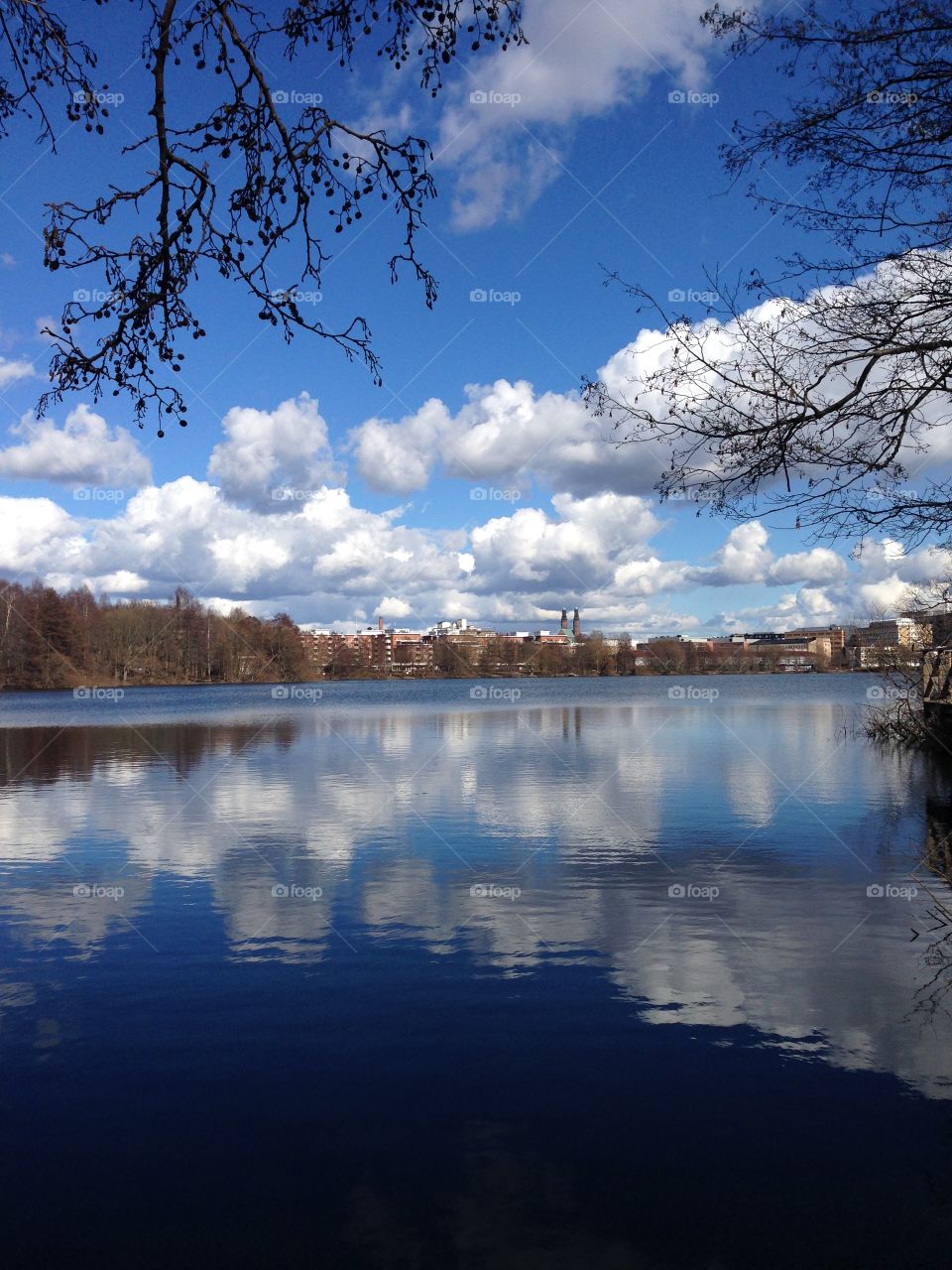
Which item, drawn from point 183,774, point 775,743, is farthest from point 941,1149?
point 775,743

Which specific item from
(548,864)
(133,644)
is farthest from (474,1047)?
(133,644)

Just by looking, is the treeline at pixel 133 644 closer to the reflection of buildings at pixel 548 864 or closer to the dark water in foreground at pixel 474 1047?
the reflection of buildings at pixel 548 864

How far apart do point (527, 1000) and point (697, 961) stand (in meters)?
Result: 1.85

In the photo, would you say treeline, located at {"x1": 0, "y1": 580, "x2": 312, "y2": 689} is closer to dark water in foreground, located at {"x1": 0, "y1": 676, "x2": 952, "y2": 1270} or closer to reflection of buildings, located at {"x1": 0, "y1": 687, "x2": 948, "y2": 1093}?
reflection of buildings, located at {"x1": 0, "y1": 687, "x2": 948, "y2": 1093}

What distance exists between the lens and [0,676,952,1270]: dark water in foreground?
197 inches

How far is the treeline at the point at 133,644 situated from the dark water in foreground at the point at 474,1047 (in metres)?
101

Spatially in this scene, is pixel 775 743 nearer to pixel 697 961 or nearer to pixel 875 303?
pixel 697 961

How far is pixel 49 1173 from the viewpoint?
5.43 m

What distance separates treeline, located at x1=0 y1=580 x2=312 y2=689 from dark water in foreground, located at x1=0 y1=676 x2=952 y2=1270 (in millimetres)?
100972

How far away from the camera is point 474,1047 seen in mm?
7016

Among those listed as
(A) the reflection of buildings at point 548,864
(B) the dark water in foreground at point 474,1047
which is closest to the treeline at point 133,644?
(A) the reflection of buildings at point 548,864

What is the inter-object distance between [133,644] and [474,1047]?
118760 millimetres

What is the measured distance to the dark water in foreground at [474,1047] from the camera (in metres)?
5.00

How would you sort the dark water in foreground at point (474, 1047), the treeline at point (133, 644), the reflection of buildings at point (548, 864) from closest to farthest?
the dark water in foreground at point (474, 1047), the reflection of buildings at point (548, 864), the treeline at point (133, 644)
